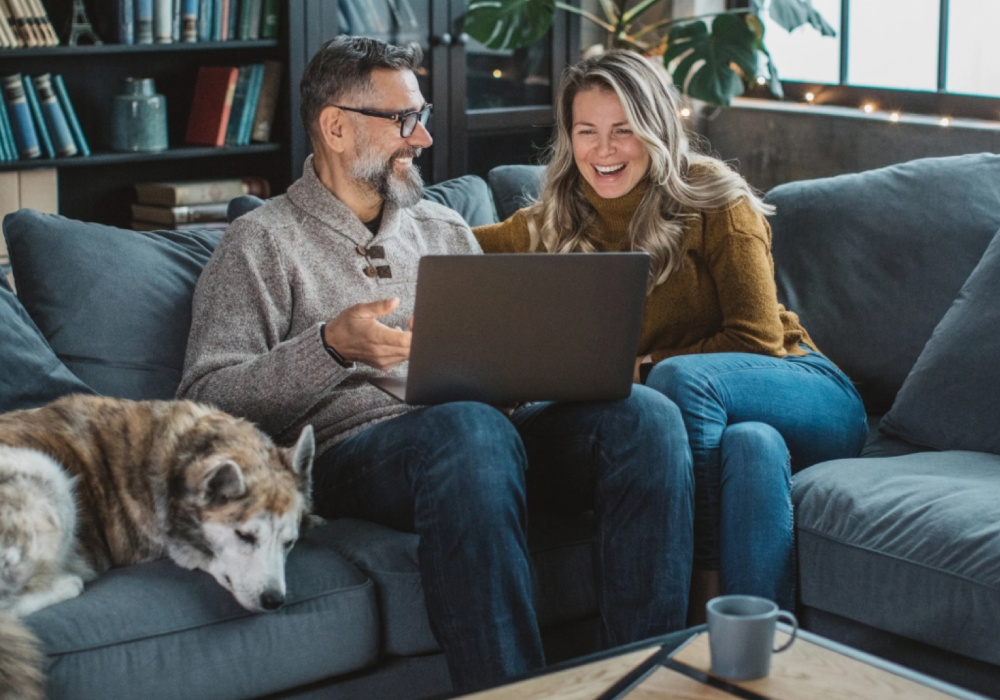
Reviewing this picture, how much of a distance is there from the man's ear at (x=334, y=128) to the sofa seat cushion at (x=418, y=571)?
69 centimetres

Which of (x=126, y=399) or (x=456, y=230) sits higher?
(x=456, y=230)

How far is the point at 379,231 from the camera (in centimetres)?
221

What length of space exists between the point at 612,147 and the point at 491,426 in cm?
80

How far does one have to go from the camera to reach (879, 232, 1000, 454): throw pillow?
2.23 meters

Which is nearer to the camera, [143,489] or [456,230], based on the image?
[143,489]

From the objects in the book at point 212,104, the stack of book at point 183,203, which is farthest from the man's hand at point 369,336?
the book at point 212,104

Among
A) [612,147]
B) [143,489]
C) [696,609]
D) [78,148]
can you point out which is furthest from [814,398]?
[78,148]

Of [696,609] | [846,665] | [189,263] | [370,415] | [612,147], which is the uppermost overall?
[612,147]

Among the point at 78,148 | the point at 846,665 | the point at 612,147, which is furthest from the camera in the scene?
the point at 78,148

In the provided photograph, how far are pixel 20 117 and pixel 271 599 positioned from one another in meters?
2.38

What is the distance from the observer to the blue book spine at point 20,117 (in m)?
3.54

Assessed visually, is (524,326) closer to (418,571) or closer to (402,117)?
(418,571)

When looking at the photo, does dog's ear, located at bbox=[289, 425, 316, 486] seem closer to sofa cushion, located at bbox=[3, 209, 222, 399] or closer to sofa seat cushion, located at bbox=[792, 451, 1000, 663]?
sofa cushion, located at bbox=[3, 209, 222, 399]

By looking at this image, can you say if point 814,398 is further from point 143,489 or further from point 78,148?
point 78,148
